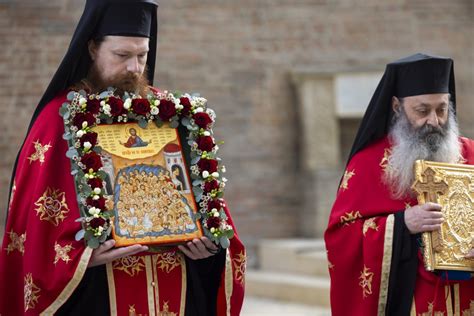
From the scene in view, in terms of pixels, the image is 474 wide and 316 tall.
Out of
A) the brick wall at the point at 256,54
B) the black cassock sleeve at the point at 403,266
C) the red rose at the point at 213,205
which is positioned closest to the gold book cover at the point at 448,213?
the black cassock sleeve at the point at 403,266

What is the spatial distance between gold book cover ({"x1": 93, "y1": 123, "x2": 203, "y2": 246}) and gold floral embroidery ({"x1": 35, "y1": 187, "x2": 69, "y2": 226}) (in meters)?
0.23

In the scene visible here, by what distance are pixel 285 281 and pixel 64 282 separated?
7.36 metres

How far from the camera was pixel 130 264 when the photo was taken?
211 inches

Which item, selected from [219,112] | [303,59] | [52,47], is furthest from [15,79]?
[303,59]

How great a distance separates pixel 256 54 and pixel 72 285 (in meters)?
8.91

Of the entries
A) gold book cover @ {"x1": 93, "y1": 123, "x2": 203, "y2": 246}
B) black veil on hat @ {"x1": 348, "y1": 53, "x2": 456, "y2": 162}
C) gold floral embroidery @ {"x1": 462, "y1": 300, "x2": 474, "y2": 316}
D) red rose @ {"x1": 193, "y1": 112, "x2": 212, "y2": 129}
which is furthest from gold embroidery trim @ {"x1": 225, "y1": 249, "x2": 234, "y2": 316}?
gold floral embroidery @ {"x1": 462, "y1": 300, "x2": 474, "y2": 316}

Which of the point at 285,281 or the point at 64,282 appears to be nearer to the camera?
the point at 64,282

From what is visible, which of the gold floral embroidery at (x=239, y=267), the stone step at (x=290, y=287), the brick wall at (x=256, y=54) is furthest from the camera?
the brick wall at (x=256, y=54)

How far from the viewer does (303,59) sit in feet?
45.6

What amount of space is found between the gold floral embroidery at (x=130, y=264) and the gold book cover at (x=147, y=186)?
0.86 feet

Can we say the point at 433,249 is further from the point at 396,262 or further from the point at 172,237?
the point at 172,237

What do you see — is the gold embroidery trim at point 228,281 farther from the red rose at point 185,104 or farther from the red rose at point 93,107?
the red rose at point 93,107

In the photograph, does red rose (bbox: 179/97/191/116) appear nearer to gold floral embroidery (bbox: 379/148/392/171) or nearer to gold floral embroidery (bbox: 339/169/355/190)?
gold floral embroidery (bbox: 339/169/355/190)

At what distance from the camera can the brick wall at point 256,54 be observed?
1311 cm
